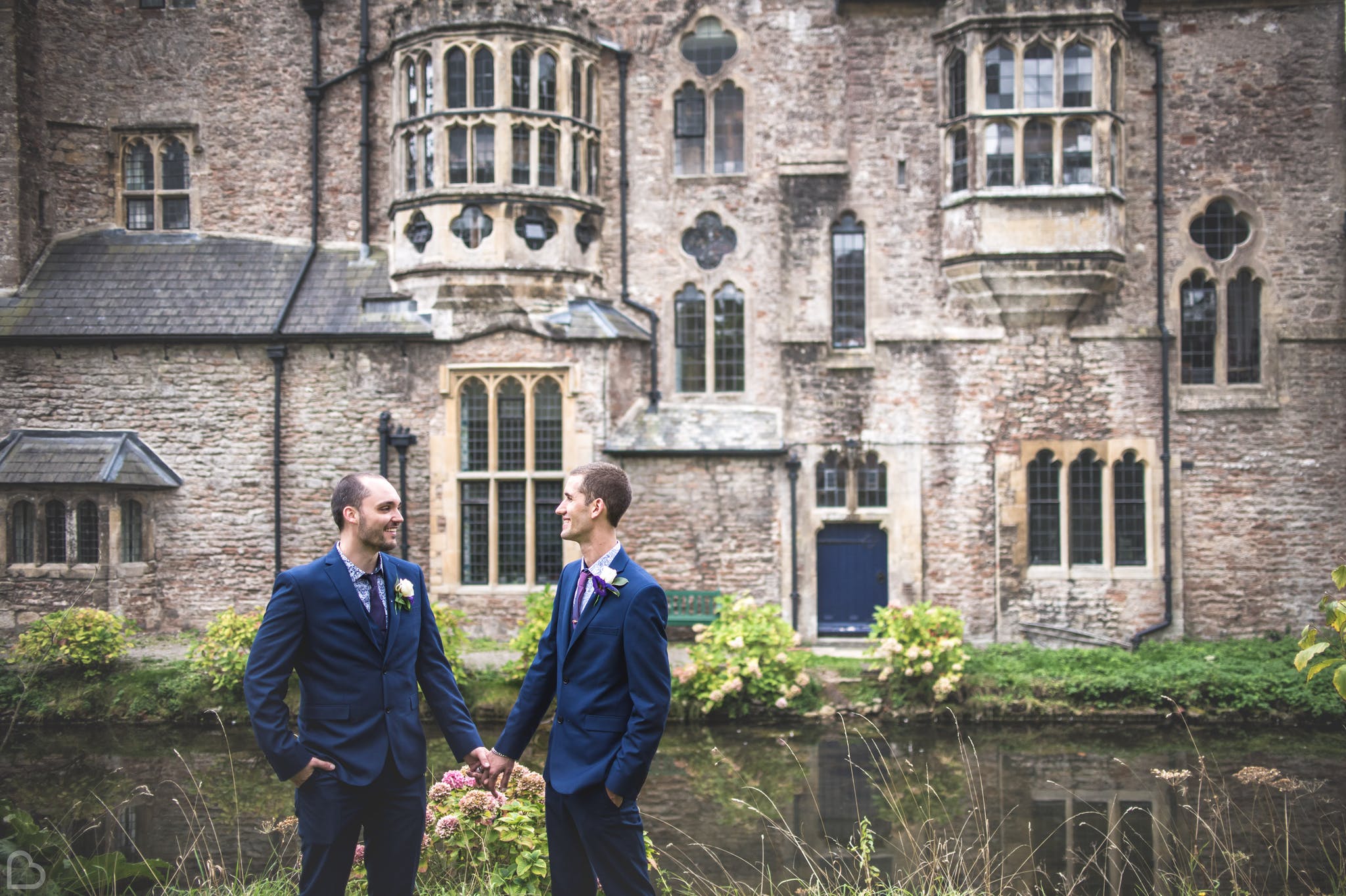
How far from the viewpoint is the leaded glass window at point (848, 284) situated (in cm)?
1641

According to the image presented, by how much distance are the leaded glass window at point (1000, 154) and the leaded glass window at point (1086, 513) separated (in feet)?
13.8

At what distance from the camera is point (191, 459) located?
15789 millimetres

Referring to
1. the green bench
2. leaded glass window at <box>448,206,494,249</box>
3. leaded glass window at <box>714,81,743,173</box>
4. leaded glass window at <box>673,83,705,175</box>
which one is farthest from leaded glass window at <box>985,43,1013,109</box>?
the green bench

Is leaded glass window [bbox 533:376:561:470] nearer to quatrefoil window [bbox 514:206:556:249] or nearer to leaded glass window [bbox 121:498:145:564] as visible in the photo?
quatrefoil window [bbox 514:206:556:249]

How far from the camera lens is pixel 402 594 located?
503 cm

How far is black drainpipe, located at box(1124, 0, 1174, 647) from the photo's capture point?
15703mm

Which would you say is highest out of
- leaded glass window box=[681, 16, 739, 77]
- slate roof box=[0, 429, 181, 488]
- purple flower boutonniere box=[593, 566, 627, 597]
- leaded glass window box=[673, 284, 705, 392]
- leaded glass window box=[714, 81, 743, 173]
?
leaded glass window box=[681, 16, 739, 77]

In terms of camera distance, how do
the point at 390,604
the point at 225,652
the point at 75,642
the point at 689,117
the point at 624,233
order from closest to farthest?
the point at 390,604, the point at 225,652, the point at 75,642, the point at 624,233, the point at 689,117

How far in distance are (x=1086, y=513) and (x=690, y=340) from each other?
6484 mm

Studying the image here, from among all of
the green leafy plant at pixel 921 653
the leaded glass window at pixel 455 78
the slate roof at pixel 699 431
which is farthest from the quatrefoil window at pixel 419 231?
the green leafy plant at pixel 921 653

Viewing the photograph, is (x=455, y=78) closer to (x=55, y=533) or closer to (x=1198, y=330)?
(x=55, y=533)

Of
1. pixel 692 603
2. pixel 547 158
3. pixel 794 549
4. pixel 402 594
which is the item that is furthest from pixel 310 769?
pixel 547 158

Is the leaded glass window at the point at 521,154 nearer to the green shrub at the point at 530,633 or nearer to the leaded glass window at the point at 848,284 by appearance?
the leaded glass window at the point at 848,284

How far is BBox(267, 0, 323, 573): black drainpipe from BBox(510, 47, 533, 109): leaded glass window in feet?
11.1
